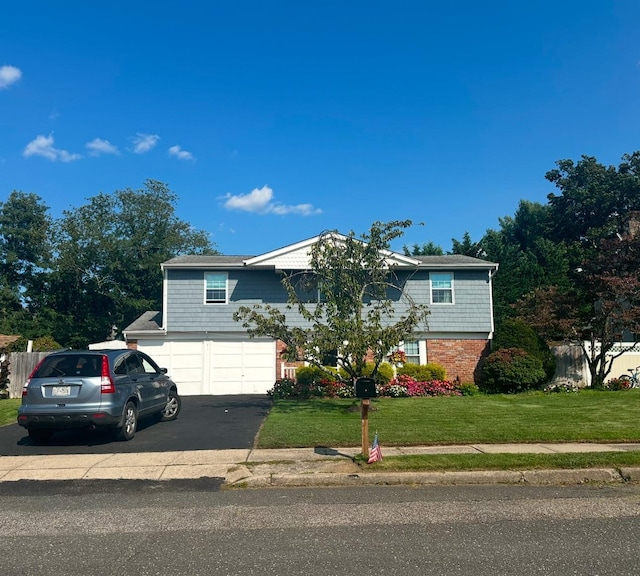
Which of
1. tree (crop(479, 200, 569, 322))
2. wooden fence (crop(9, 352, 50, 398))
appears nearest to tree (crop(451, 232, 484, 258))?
tree (crop(479, 200, 569, 322))

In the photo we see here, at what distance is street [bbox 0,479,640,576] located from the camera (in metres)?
4.51

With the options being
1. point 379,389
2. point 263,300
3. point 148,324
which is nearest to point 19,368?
point 148,324

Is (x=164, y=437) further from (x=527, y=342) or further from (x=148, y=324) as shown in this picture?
(x=527, y=342)

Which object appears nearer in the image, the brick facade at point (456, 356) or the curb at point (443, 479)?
the curb at point (443, 479)

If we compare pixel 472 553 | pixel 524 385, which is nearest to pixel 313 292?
pixel 524 385

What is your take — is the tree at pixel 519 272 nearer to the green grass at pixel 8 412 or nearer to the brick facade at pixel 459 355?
the brick facade at pixel 459 355

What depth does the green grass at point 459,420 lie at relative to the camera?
965cm

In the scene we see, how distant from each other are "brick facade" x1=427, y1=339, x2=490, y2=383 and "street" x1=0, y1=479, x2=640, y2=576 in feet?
46.4

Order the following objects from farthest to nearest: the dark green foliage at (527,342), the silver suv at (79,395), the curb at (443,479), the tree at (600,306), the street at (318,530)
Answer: the dark green foliage at (527,342), the tree at (600,306), the silver suv at (79,395), the curb at (443,479), the street at (318,530)

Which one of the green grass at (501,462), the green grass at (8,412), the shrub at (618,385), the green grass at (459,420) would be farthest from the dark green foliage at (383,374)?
the green grass at (501,462)

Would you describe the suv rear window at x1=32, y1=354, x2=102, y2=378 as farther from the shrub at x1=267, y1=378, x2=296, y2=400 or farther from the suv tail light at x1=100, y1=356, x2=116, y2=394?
the shrub at x1=267, y1=378, x2=296, y2=400

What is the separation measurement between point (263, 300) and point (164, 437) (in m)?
11.4

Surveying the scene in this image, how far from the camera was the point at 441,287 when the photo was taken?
22016 millimetres

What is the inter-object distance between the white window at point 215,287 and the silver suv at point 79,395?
441 inches
